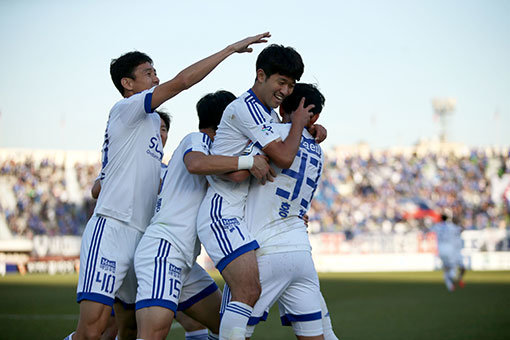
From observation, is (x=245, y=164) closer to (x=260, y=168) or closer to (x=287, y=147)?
(x=260, y=168)

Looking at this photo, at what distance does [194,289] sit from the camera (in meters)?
5.34

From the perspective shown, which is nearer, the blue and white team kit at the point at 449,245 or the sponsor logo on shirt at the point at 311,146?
the sponsor logo on shirt at the point at 311,146

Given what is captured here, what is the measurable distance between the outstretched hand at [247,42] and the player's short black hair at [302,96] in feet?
1.43

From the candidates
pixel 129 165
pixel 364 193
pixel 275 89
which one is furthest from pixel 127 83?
pixel 364 193

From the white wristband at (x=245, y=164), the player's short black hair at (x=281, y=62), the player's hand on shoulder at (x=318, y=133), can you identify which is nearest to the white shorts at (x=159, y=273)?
the white wristband at (x=245, y=164)

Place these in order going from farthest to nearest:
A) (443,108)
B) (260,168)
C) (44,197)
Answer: (443,108) → (44,197) → (260,168)

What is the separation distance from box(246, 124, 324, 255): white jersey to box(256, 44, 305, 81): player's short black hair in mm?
380

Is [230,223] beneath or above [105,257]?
above

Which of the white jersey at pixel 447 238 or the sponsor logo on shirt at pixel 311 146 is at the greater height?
the sponsor logo on shirt at pixel 311 146

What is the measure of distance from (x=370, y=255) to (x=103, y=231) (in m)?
26.7

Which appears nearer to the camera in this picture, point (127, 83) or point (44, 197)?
point (127, 83)

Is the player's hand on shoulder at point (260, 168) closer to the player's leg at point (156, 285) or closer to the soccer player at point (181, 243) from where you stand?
the soccer player at point (181, 243)

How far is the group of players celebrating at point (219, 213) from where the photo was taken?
4.61 metres

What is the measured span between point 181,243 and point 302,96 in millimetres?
1399
